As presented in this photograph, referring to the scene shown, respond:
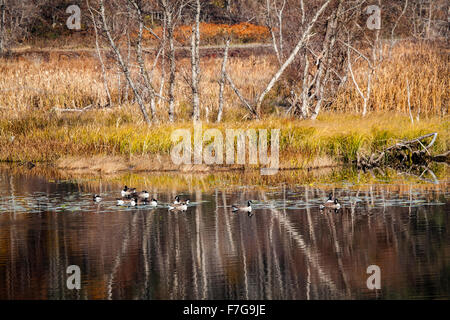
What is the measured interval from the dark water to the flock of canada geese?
194mm

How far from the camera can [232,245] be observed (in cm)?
1331

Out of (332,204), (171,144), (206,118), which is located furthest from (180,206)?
(206,118)

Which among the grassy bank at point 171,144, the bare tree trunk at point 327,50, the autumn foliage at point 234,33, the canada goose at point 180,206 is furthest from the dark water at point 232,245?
the autumn foliage at point 234,33

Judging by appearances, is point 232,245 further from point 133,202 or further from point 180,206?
point 133,202

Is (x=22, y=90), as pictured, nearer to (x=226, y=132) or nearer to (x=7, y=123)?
(x=7, y=123)

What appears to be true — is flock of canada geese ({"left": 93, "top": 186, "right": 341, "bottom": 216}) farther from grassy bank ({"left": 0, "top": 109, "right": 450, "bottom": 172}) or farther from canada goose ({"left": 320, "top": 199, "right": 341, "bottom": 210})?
grassy bank ({"left": 0, "top": 109, "right": 450, "bottom": 172})

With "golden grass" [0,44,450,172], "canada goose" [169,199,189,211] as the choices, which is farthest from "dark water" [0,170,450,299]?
"golden grass" [0,44,450,172]

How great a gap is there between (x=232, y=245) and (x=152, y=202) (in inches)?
169

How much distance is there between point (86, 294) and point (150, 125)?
14.6 metres

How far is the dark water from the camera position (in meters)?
10.8
